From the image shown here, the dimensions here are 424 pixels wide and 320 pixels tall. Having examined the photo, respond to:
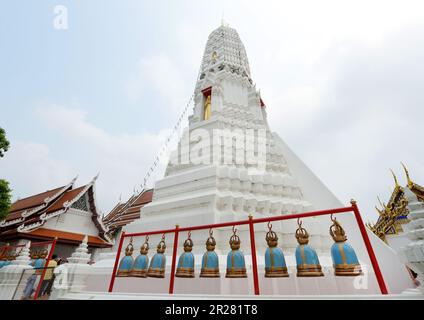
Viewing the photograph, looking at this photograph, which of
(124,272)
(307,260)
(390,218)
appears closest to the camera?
(307,260)

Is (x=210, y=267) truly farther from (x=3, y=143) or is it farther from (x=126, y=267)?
(x=3, y=143)

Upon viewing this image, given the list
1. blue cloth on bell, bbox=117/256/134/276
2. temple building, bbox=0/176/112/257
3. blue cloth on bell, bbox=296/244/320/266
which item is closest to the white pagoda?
blue cloth on bell, bbox=117/256/134/276

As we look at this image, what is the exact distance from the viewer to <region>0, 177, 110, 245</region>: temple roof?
11.7m

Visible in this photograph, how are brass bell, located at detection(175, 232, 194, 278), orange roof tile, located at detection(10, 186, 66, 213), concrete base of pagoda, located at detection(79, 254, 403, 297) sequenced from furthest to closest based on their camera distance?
orange roof tile, located at detection(10, 186, 66, 213), concrete base of pagoda, located at detection(79, 254, 403, 297), brass bell, located at detection(175, 232, 194, 278)

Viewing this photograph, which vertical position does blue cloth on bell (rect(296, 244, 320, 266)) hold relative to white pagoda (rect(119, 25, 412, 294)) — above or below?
below

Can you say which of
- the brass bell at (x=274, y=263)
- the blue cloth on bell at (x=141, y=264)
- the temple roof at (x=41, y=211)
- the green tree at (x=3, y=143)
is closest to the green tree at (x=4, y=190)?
the green tree at (x=3, y=143)

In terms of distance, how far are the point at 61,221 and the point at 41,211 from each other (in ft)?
4.08

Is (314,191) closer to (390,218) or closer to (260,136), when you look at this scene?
(260,136)

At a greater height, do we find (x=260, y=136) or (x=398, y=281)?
(x=260, y=136)

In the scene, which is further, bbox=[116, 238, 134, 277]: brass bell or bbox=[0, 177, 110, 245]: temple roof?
bbox=[0, 177, 110, 245]: temple roof

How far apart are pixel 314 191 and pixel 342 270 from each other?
3652mm

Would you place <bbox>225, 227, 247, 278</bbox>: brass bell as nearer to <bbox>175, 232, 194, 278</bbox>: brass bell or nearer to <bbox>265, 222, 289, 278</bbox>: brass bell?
<bbox>265, 222, 289, 278</bbox>: brass bell
